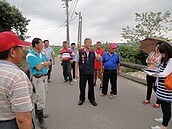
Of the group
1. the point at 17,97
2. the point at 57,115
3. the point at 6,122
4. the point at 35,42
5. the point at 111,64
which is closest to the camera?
the point at 17,97

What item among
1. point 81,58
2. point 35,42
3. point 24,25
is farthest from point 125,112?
point 24,25

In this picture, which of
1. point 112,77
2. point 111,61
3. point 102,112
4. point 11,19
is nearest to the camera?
point 102,112

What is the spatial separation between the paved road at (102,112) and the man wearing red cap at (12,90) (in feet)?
9.41

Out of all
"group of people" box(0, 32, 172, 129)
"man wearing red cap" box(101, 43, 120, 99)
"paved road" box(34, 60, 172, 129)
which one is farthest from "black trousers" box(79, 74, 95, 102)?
"man wearing red cap" box(101, 43, 120, 99)

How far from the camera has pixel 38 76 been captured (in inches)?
182

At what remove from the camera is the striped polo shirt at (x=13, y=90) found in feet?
6.20

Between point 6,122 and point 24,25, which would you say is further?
point 24,25

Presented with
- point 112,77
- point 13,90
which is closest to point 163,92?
point 13,90

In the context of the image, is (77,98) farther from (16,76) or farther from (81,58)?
(16,76)

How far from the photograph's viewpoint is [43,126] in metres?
4.69

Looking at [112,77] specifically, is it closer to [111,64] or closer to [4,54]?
[111,64]

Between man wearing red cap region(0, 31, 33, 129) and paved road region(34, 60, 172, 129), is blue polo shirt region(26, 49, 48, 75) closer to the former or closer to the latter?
paved road region(34, 60, 172, 129)

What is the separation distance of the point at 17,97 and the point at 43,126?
9.86 ft

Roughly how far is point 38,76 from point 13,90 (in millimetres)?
2754
